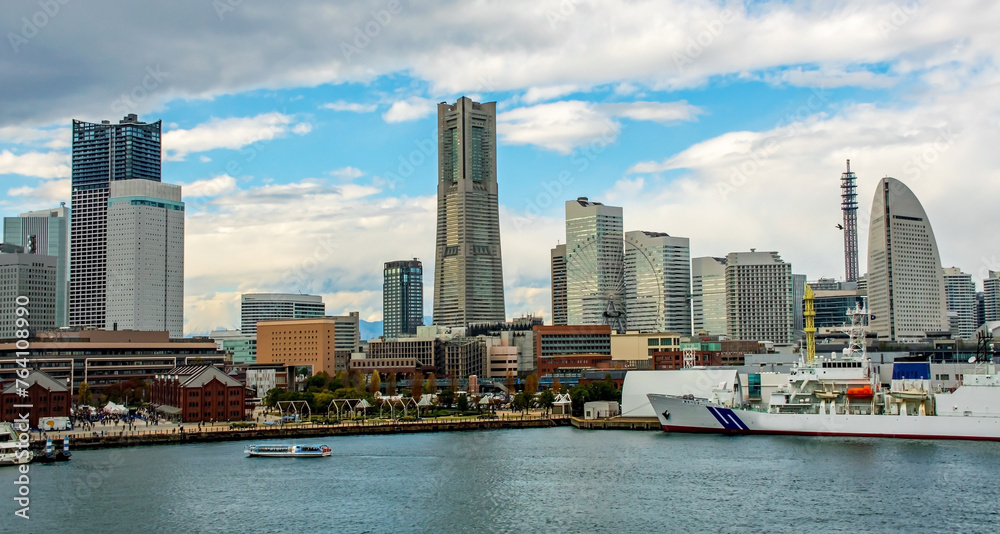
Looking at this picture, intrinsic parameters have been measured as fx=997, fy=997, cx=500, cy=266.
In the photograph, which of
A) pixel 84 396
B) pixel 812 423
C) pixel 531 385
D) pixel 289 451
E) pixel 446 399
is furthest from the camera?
pixel 531 385

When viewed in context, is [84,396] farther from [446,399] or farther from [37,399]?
[446,399]

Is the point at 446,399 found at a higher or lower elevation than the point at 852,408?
lower

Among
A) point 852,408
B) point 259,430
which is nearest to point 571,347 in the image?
point 259,430

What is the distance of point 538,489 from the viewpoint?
60812 millimetres

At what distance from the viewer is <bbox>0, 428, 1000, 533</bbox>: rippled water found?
51.0 metres

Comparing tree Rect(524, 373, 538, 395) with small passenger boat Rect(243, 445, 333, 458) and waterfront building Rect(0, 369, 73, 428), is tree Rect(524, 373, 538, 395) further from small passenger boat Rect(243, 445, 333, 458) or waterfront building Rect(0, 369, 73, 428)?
waterfront building Rect(0, 369, 73, 428)

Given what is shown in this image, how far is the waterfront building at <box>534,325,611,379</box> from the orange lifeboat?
3395 inches

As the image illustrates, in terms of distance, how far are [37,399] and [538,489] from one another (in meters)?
56.6

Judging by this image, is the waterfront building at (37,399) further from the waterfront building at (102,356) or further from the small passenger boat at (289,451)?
the waterfront building at (102,356)

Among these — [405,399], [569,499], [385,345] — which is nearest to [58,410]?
[405,399]

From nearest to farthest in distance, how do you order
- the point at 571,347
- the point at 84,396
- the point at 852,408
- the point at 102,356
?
the point at 852,408 → the point at 84,396 → the point at 102,356 → the point at 571,347

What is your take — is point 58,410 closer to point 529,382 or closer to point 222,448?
point 222,448

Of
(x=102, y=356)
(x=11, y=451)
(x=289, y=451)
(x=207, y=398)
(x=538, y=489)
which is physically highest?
(x=102, y=356)

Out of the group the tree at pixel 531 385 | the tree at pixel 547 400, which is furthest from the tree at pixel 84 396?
the tree at pixel 547 400
